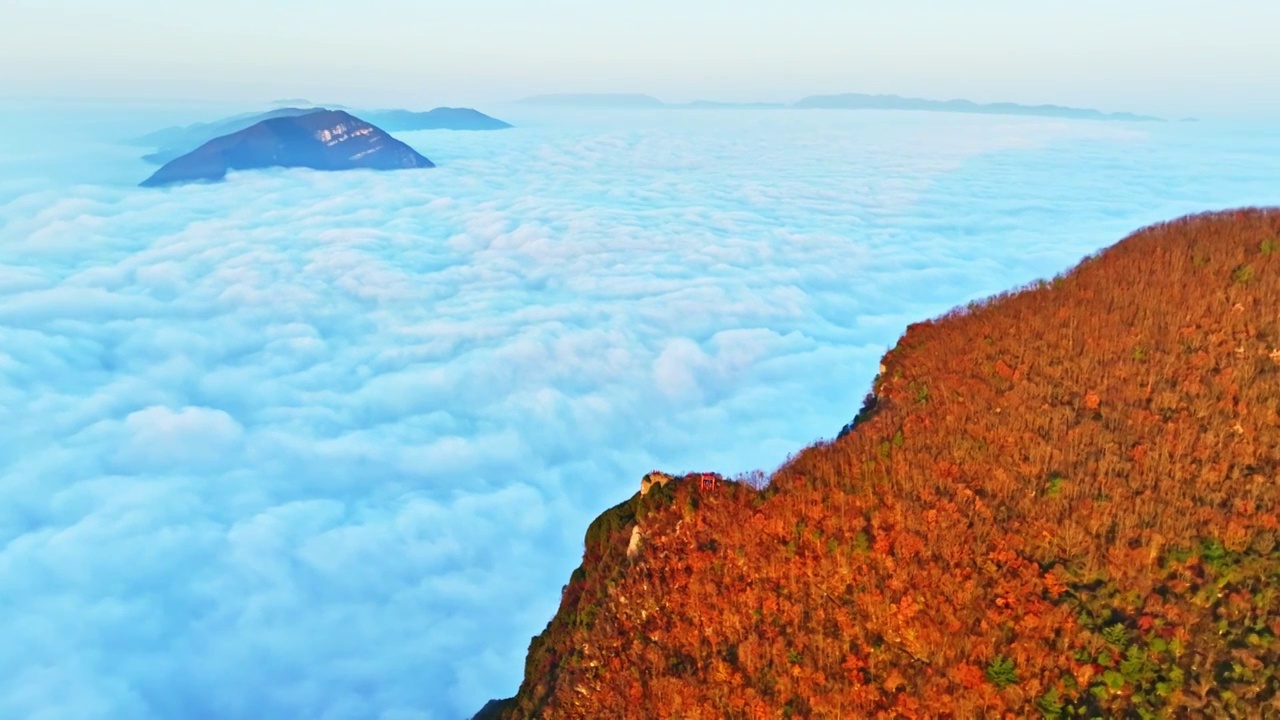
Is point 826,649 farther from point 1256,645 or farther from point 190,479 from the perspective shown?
point 190,479

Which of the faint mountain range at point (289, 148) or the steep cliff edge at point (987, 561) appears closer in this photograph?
the steep cliff edge at point (987, 561)

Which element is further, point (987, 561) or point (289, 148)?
point (289, 148)

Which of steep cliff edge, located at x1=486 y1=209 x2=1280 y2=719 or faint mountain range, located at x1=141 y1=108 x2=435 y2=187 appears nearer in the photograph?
steep cliff edge, located at x1=486 y1=209 x2=1280 y2=719

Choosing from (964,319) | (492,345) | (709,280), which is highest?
(964,319)

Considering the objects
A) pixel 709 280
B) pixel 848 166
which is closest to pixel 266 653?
pixel 709 280

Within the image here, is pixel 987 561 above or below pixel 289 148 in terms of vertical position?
below
